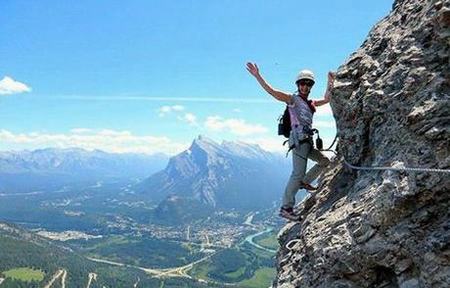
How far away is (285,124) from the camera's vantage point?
12469 millimetres

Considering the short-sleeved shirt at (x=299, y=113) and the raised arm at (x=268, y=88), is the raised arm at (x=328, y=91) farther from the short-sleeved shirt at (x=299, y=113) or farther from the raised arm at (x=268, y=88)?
the raised arm at (x=268, y=88)

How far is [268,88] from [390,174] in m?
4.54

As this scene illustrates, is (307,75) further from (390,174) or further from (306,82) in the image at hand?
(390,174)

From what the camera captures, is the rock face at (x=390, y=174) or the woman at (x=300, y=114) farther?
the woman at (x=300, y=114)

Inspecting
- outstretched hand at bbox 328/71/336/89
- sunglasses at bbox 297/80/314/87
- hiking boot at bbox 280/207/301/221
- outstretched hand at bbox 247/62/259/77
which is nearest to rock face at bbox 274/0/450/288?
outstretched hand at bbox 328/71/336/89

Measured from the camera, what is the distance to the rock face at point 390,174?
7863 mm

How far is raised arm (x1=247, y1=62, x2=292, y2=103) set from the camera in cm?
1219

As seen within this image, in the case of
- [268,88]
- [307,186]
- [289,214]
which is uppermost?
[268,88]

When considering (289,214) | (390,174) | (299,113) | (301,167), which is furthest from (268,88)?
(390,174)

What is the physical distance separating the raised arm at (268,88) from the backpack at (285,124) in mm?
297

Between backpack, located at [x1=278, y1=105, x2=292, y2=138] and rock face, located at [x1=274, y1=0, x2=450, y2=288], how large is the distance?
1.24 m

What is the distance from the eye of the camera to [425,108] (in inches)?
334

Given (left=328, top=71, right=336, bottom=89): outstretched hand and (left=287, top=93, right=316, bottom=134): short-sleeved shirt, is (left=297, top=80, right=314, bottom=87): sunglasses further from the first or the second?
(left=328, top=71, right=336, bottom=89): outstretched hand

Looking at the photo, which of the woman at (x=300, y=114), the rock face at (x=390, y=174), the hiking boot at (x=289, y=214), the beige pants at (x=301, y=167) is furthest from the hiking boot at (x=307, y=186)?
the rock face at (x=390, y=174)
